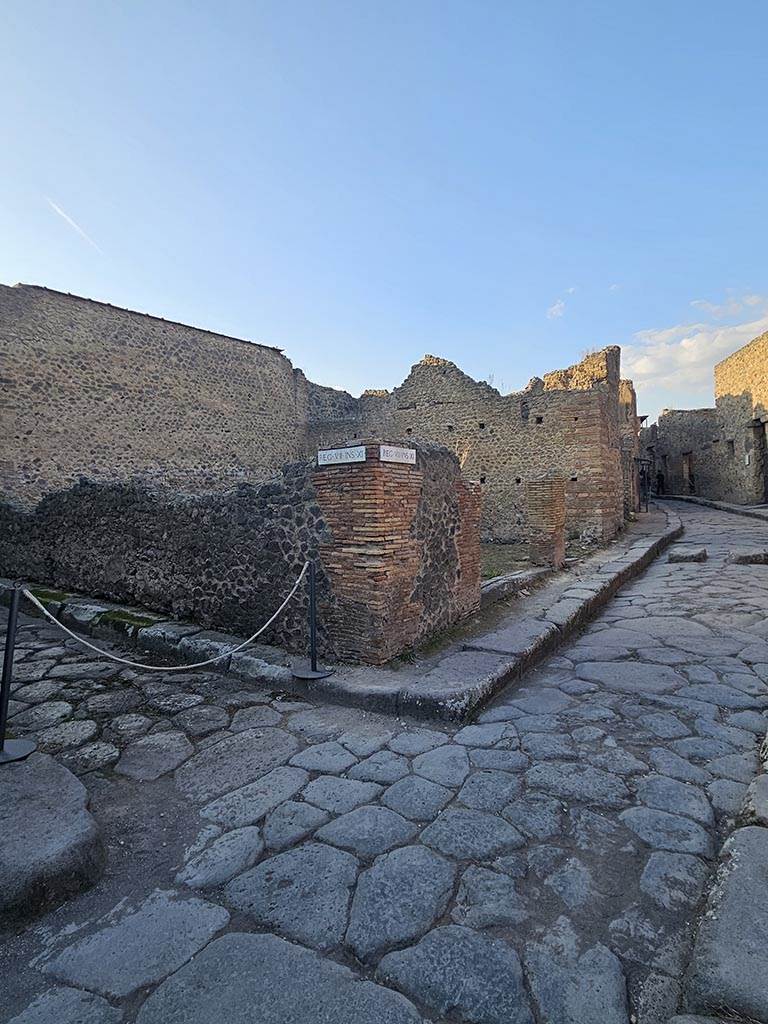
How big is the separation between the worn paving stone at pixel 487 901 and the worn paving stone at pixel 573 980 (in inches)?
5.1

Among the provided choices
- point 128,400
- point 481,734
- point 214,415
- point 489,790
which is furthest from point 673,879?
point 214,415

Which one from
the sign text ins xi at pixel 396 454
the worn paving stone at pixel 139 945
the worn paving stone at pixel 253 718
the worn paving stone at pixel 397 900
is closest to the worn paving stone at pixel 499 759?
the worn paving stone at pixel 397 900

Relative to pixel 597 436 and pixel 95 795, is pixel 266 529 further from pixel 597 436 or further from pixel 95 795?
pixel 597 436

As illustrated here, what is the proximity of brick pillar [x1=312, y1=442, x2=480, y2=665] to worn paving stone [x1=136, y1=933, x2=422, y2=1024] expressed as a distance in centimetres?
256

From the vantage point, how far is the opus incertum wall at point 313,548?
168 inches

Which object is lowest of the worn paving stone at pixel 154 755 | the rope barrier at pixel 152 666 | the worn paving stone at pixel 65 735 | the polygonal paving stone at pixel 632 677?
the polygonal paving stone at pixel 632 677

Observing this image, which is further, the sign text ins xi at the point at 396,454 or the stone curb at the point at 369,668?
the sign text ins xi at the point at 396,454

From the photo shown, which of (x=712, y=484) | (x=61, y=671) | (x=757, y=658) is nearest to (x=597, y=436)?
(x=757, y=658)

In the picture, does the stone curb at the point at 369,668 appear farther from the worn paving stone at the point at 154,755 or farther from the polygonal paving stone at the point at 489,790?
the worn paving stone at the point at 154,755

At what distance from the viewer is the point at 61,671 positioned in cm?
449

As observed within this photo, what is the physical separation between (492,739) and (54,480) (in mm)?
12854

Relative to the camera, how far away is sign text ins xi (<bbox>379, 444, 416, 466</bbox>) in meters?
4.25

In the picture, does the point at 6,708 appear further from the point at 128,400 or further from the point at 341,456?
the point at 128,400

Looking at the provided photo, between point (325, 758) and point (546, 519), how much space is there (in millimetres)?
6499
